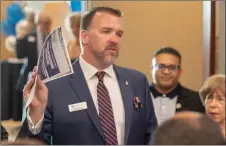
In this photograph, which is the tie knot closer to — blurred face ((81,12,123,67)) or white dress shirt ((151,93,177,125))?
blurred face ((81,12,123,67))

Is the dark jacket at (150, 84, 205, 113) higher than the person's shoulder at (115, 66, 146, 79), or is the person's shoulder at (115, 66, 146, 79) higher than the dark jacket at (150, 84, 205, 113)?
the person's shoulder at (115, 66, 146, 79)

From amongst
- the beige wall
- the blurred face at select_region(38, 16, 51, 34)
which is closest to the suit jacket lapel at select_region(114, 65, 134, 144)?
the blurred face at select_region(38, 16, 51, 34)

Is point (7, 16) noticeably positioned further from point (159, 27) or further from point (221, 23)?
point (221, 23)

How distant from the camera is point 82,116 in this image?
4.85 ft

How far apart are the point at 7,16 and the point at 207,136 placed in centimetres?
412

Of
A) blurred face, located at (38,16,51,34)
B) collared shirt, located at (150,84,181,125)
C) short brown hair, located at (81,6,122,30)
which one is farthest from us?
blurred face, located at (38,16,51,34)

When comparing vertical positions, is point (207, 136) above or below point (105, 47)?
below

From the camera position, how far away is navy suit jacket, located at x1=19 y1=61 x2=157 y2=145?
1462mm

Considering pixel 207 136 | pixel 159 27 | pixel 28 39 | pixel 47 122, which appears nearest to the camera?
pixel 207 136

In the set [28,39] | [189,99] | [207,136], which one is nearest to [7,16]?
[28,39]

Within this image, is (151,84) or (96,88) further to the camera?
(151,84)

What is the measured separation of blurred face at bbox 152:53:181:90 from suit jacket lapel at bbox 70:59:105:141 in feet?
1.54

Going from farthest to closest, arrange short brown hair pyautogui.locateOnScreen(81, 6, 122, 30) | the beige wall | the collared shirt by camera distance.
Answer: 1. the beige wall
2. the collared shirt
3. short brown hair pyautogui.locateOnScreen(81, 6, 122, 30)

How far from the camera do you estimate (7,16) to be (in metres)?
4.67
